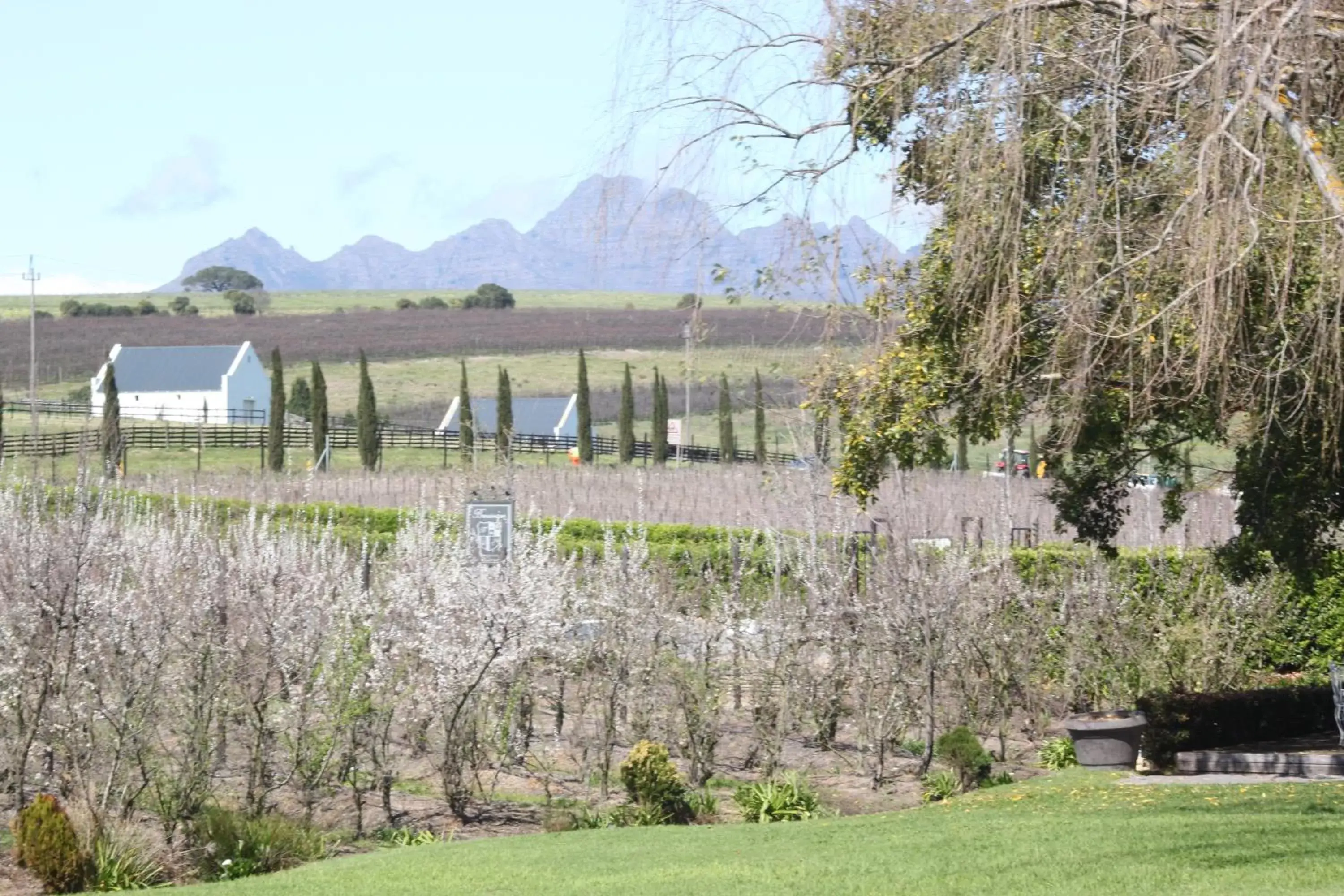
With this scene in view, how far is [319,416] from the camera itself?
202 ft

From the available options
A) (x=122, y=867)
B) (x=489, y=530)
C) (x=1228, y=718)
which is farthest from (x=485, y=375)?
(x=122, y=867)

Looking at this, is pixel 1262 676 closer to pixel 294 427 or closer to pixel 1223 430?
pixel 1223 430

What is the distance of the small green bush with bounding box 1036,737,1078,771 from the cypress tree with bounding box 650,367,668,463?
46.9 meters

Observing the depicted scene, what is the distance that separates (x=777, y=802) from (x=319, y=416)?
161ft

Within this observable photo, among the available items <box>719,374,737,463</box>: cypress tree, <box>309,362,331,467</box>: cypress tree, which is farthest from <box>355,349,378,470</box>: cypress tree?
<box>719,374,737,463</box>: cypress tree

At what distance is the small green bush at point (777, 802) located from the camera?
49.4ft

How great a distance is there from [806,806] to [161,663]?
6.11 metres

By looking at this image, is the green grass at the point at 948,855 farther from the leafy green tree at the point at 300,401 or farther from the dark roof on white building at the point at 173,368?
the dark roof on white building at the point at 173,368

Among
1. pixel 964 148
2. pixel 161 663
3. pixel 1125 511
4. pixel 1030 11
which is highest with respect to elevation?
pixel 1030 11

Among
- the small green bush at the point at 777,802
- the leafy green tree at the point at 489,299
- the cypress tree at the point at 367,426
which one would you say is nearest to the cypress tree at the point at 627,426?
the cypress tree at the point at 367,426

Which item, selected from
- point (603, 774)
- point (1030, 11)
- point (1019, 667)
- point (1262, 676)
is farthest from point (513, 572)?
point (1262, 676)

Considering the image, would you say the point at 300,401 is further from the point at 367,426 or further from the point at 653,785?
the point at 653,785

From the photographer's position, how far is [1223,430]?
42.7 feet

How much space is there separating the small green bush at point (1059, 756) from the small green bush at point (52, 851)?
1047 cm
